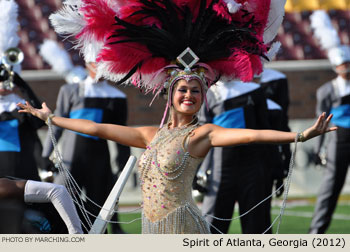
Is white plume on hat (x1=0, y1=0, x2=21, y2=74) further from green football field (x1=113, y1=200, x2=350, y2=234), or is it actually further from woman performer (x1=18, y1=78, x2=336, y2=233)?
woman performer (x1=18, y1=78, x2=336, y2=233)

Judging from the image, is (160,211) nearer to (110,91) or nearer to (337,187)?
(110,91)

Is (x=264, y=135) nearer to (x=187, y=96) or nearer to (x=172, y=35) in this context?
(x=187, y=96)

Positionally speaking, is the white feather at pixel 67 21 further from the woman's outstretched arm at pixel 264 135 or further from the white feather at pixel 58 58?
the white feather at pixel 58 58

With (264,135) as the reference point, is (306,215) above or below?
below

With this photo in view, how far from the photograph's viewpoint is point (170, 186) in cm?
457

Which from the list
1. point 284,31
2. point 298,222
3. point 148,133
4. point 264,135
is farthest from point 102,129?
point 284,31

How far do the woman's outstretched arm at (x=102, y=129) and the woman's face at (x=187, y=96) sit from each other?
0.91 feet

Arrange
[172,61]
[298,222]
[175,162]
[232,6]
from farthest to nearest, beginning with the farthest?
1. [298,222]
2. [172,61]
3. [232,6]
4. [175,162]

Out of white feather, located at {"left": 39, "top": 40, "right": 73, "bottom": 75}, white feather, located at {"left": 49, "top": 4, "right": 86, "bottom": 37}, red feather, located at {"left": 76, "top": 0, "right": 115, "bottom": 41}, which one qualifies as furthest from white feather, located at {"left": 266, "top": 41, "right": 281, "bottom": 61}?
white feather, located at {"left": 39, "top": 40, "right": 73, "bottom": 75}

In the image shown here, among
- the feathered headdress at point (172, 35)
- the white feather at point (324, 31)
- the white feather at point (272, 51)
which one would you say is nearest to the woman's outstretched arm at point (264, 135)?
the feathered headdress at point (172, 35)

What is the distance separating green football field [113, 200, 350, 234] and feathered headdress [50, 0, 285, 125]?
376 cm

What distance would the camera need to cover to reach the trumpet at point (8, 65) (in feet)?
23.2

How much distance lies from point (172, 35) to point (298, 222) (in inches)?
247

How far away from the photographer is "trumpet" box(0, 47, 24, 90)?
7.07m
